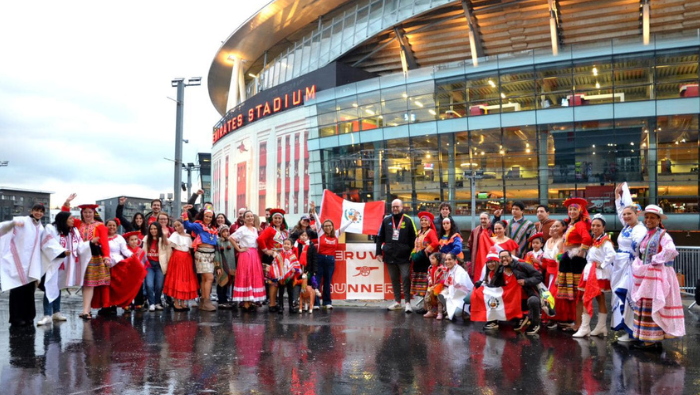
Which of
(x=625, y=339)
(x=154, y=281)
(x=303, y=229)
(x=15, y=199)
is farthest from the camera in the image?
(x=15, y=199)

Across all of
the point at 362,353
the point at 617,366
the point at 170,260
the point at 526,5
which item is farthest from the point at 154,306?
the point at 526,5

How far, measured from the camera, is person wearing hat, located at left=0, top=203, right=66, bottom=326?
9.11 metres

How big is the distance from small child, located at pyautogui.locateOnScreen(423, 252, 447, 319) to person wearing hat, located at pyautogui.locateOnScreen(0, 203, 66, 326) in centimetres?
640

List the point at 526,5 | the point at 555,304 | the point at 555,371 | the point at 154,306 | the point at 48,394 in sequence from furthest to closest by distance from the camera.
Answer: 1. the point at 526,5
2. the point at 154,306
3. the point at 555,304
4. the point at 555,371
5. the point at 48,394

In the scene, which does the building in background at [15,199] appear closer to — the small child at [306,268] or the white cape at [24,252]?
the white cape at [24,252]

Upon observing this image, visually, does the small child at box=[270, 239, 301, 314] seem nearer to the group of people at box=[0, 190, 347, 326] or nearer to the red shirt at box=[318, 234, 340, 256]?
the group of people at box=[0, 190, 347, 326]

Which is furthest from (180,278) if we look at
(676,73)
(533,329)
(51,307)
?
(676,73)

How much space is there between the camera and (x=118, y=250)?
10.6m

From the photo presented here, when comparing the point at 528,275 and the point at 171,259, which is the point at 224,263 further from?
the point at 528,275

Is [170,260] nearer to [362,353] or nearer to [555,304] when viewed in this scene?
[362,353]

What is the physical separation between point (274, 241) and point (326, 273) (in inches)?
52.4

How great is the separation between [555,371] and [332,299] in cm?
684

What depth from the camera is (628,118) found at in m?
28.7

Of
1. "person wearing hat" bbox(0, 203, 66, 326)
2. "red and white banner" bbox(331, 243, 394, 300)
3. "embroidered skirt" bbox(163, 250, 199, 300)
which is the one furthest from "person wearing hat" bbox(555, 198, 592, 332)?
"person wearing hat" bbox(0, 203, 66, 326)
